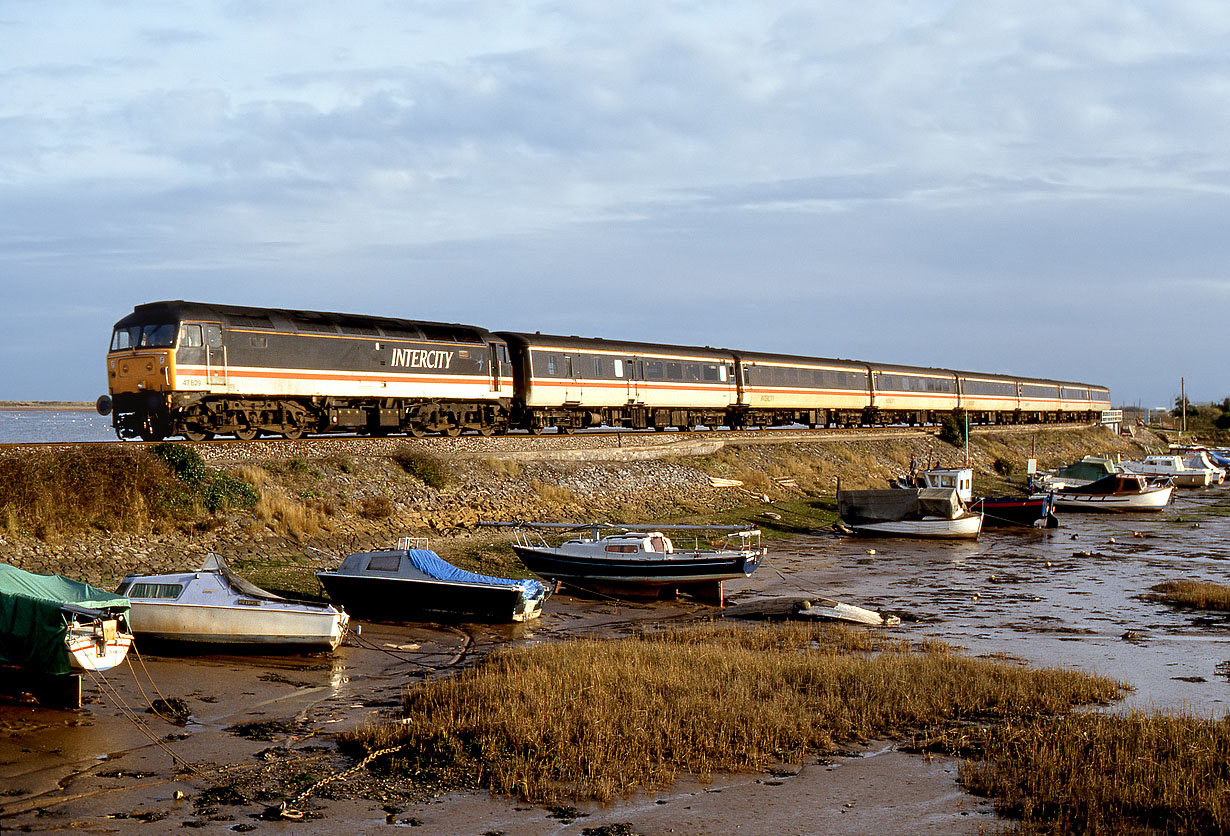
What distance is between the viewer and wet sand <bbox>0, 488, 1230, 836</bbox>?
34.3ft

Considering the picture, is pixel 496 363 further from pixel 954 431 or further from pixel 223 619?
pixel 954 431

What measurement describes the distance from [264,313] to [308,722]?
19.6 metres

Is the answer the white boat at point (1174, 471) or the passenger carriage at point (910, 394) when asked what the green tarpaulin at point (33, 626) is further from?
the white boat at point (1174, 471)

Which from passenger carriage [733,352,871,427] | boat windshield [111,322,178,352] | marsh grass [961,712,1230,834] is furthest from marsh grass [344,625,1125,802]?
passenger carriage [733,352,871,427]

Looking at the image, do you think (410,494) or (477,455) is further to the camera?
(477,455)

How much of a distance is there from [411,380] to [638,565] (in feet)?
44.7

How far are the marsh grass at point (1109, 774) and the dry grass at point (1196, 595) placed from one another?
12.0 metres

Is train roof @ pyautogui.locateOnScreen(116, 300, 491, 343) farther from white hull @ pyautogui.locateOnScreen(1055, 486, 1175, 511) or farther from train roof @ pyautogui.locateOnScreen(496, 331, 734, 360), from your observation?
white hull @ pyautogui.locateOnScreen(1055, 486, 1175, 511)

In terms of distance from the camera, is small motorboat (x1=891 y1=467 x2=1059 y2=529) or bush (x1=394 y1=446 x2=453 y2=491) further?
small motorboat (x1=891 y1=467 x2=1059 y2=529)

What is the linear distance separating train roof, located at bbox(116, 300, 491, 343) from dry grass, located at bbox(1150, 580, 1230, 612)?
2332 centimetres

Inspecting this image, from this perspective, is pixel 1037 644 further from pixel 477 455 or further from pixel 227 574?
pixel 477 455

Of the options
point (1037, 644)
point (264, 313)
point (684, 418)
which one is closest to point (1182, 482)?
point (684, 418)

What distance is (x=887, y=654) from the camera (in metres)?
17.8

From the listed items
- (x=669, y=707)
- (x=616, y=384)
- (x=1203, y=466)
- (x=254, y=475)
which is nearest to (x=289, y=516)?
(x=254, y=475)
